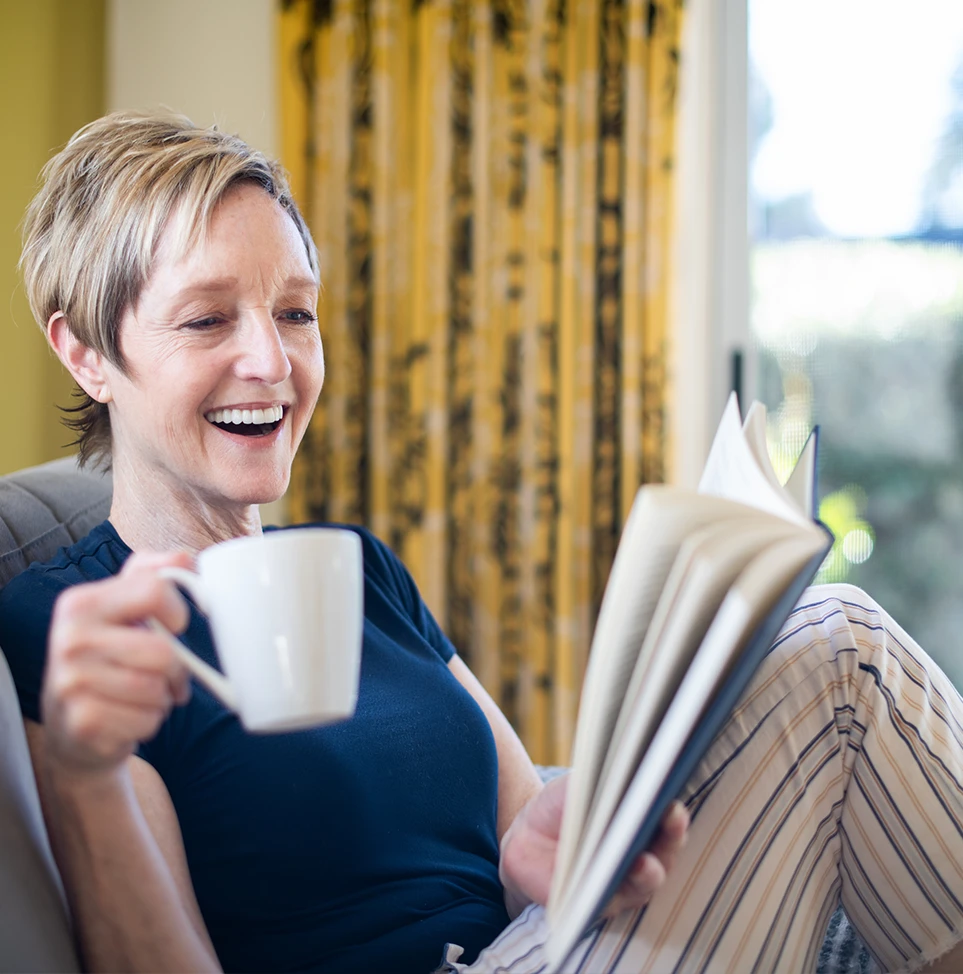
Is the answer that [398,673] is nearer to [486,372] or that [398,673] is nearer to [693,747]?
[693,747]

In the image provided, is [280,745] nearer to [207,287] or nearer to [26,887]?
[26,887]

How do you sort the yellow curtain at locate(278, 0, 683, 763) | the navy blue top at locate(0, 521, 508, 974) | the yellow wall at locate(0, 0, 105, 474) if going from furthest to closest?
the yellow curtain at locate(278, 0, 683, 763) → the yellow wall at locate(0, 0, 105, 474) → the navy blue top at locate(0, 521, 508, 974)

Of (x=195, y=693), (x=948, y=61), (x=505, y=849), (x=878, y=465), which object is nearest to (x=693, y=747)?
(x=505, y=849)

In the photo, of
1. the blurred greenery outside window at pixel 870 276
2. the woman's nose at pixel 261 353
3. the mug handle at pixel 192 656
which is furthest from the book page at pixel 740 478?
the blurred greenery outside window at pixel 870 276

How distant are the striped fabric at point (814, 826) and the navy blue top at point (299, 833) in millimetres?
83

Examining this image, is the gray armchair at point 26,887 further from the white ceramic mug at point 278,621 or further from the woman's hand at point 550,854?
the woman's hand at point 550,854

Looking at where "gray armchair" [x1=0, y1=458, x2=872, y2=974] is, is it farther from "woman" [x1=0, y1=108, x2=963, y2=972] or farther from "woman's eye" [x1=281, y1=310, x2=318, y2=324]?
"woman's eye" [x1=281, y1=310, x2=318, y2=324]

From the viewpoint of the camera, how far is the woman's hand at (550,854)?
2.29ft

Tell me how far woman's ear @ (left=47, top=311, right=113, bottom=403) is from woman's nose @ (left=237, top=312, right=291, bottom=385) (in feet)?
0.54

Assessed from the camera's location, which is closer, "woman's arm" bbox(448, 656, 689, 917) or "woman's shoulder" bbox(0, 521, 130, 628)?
"woman's arm" bbox(448, 656, 689, 917)

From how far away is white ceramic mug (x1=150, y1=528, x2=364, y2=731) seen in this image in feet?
1.96

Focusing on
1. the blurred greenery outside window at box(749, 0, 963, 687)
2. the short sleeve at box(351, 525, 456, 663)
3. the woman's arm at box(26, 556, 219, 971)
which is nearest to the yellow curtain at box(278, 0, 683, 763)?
the blurred greenery outside window at box(749, 0, 963, 687)

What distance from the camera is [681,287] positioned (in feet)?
9.40

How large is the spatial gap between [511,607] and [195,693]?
1961 mm
